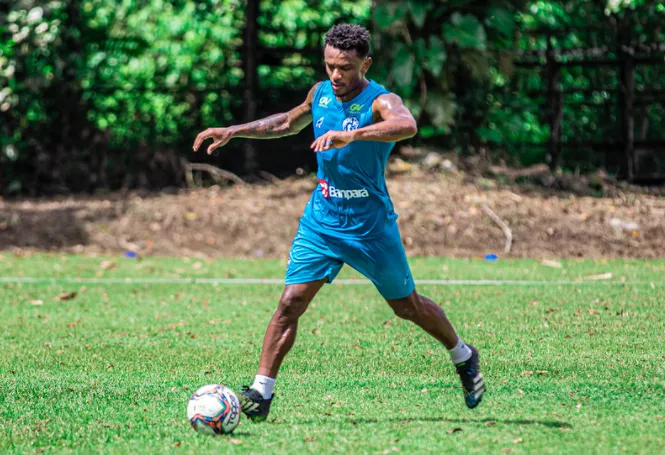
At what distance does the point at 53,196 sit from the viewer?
1638 centimetres

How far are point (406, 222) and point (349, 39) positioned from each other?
8.34 m

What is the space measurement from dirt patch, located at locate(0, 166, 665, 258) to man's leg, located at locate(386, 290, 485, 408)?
7.21 metres

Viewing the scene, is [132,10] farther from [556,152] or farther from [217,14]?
[556,152]

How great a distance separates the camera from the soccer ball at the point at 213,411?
5.07 metres

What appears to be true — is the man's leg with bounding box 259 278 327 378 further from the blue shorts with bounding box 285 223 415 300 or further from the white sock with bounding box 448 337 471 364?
the white sock with bounding box 448 337 471 364

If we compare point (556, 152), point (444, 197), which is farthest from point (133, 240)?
point (556, 152)

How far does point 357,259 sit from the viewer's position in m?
5.70

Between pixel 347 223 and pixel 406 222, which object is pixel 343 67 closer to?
pixel 347 223

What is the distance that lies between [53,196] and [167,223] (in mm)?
3113

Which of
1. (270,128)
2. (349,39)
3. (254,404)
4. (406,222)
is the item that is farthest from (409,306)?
(406,222)

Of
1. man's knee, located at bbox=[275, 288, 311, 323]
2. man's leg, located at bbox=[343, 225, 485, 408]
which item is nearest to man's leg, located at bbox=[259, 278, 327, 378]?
man's knee, located at bbox=[275, 288, 311, 323]

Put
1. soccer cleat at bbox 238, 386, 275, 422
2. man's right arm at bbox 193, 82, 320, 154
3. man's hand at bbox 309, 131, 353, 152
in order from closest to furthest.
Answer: man's hand at bbox 309, 131, 353, 152
soccer cleat at bbox 238, 386, 275, 422
man's right arm at bbox 193, 82, 320, 154

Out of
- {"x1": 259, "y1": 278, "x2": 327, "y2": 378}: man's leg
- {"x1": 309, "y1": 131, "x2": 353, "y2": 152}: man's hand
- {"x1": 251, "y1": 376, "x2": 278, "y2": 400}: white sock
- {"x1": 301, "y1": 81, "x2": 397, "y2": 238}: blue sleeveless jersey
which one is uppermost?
{"x1": 309, "y1": 131, "x2": 353, "y2": 152}: man's hand

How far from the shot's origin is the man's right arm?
19.7 feet
